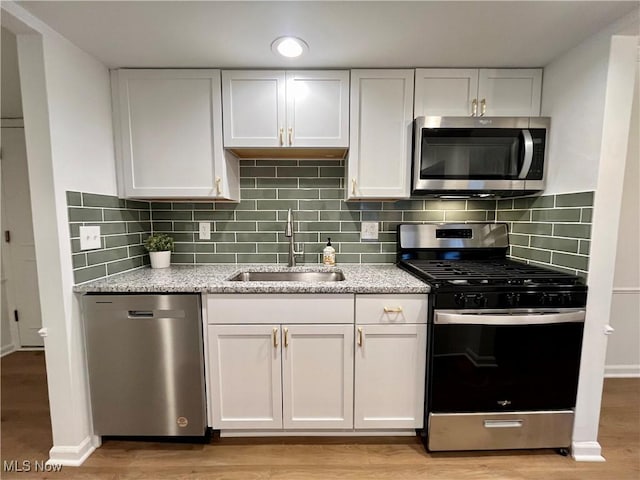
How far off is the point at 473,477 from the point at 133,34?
2.71 metres

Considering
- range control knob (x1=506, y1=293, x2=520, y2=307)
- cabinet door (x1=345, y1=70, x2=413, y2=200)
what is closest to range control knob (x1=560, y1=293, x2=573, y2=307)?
range control knob (x1=506, y1=293, x2=520, y2=307)

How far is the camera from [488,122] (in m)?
1.61

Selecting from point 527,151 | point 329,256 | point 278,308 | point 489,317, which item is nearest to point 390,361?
point 489,317

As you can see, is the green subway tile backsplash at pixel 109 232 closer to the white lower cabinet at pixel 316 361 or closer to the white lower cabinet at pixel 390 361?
the white lower cabinet at pixel 316 361

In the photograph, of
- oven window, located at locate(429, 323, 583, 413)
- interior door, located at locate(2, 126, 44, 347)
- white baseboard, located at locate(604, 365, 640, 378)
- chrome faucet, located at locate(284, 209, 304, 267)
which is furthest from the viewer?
interior door, located at locate(2, 126, 44, 347)

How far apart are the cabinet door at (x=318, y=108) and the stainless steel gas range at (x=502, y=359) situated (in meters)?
0.99

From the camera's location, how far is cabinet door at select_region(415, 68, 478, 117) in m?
1.67

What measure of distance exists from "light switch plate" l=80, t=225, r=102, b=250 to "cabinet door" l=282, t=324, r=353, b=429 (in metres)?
1.13

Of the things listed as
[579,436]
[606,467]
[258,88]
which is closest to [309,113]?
[258,88]

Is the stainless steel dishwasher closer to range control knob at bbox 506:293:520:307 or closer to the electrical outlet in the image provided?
the electrical outlet

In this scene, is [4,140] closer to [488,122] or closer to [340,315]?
[340,315]

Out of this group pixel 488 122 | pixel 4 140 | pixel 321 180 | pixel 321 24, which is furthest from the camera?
pixel 4 140

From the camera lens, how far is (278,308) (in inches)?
58.6

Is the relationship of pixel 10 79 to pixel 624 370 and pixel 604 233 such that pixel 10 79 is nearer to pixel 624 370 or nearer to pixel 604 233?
pixel 604 233
